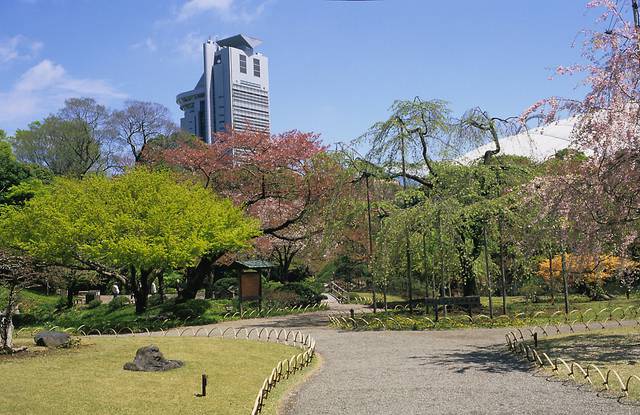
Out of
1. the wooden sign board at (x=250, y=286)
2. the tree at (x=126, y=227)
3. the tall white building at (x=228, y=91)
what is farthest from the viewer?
the tall white building at (x=228, y=91)

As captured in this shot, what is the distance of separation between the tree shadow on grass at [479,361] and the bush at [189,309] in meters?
12.7

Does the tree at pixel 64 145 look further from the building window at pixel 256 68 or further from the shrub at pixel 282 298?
the building window at pixel 256 68

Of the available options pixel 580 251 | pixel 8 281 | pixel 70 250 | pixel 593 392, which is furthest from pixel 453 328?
pixel 70 250

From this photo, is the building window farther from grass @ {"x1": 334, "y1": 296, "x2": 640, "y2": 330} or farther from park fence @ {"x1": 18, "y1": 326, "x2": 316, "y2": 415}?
grass @ {"x1": 334, "y1": 296, "x2": 640, "y2": 330}

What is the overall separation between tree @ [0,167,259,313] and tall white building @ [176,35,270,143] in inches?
2777

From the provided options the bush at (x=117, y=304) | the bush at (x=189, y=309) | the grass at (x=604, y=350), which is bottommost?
the grass at (x=604, y=350)

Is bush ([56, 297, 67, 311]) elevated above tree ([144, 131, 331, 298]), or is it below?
below

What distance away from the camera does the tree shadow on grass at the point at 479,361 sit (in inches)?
466

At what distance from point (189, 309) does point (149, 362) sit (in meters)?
12.7

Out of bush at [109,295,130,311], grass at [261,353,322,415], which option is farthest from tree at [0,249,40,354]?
bush at [109,295,130,311]

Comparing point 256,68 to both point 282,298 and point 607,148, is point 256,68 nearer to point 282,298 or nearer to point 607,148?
point 282,298

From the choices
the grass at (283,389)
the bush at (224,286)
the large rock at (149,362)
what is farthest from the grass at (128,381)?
the bush at (224,286)

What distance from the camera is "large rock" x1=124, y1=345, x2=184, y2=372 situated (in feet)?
37.9

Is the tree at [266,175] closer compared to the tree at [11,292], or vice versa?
the tree at [11,292]
